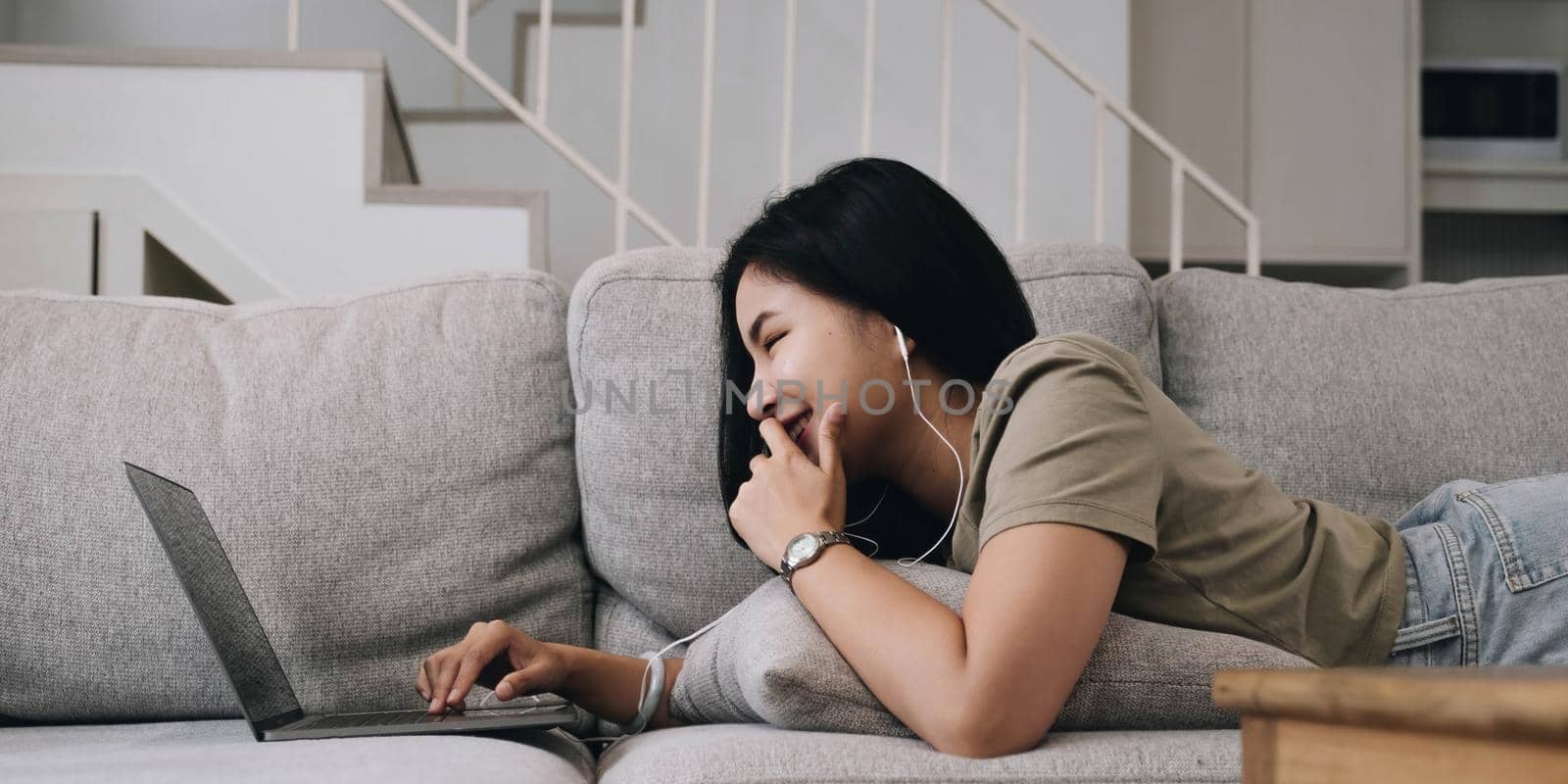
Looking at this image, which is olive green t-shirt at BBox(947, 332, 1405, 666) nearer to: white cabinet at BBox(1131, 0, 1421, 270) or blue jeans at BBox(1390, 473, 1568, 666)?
blue jeans at BBox(1390, 473, 1568, 666)

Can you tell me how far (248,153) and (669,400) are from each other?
1.23m

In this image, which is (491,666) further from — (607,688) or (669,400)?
(669,400)

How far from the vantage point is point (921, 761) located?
33.0 inches

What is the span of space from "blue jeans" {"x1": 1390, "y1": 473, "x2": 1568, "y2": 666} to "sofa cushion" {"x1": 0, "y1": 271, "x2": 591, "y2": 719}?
0.83 m

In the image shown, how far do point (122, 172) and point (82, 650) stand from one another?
126 centimetres

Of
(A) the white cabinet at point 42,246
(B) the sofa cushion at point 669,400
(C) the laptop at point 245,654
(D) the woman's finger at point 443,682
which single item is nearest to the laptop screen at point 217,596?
(C) the laptop at point 245,654

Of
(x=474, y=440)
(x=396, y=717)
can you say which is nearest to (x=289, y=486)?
(x=474, y=440)

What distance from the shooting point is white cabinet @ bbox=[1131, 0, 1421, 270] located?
12.3ft

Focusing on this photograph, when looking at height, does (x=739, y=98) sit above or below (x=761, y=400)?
above

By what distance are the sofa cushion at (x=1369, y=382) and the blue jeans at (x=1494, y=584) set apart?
26 centimetres

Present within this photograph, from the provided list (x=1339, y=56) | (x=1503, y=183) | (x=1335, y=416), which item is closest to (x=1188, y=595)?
(x=1335, y=416)

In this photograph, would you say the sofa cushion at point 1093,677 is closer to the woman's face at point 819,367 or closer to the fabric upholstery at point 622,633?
the woman's face at point 819,367

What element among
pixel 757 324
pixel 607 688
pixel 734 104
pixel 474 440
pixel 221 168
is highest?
pixel 734 104

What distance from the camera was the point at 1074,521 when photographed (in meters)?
0.88
